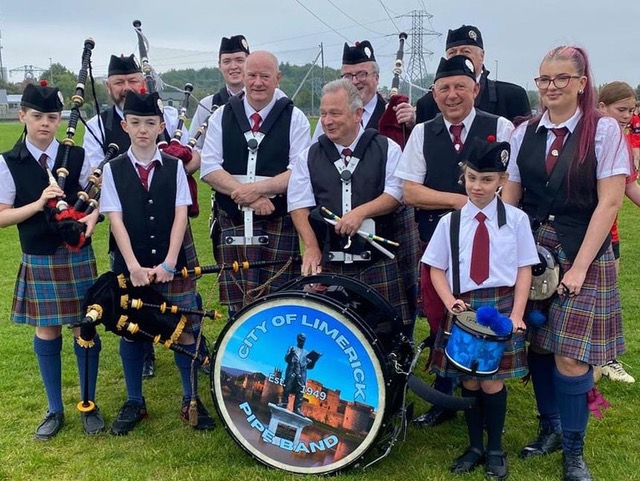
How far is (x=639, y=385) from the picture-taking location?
13.2 feet

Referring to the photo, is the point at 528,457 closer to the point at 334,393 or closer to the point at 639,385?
the point at 334,393

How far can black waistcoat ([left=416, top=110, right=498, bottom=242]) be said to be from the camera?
3180 mm

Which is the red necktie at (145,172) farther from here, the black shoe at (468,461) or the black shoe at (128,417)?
the black shoe at (468,461)

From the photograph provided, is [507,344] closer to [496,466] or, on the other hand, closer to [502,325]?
[502,325]

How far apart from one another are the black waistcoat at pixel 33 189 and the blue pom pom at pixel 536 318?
224cm

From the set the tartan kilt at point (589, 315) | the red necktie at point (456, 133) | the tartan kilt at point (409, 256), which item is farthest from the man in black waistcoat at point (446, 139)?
the tartan kilt at point (589, 315)

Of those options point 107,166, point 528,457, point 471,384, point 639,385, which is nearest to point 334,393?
point 471,384

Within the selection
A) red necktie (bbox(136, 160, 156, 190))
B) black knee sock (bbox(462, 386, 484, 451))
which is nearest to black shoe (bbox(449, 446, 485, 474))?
black knee sock (bbox(462, 386, 484, 451))

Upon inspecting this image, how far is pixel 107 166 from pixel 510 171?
1999mm

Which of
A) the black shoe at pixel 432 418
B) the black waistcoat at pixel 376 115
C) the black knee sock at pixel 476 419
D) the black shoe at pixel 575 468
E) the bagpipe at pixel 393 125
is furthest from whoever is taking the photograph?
the black waistcoat at pixel 376 115

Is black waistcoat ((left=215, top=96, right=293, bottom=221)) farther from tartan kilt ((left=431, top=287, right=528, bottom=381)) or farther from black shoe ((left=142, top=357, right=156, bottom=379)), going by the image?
black shoe ((left=142, top=357, right=156, bottom=379))

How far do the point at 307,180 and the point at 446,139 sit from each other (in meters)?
0.74

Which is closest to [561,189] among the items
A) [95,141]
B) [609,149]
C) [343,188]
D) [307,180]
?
[609,149]

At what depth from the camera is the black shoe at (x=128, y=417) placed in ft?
11.5
